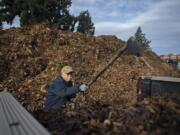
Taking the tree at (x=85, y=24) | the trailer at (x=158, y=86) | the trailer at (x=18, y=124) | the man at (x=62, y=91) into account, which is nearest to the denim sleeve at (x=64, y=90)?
the man at (x=62, y=91)

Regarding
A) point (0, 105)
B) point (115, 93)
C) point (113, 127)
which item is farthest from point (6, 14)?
point (113, 127)

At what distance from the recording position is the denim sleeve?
19.6 ft

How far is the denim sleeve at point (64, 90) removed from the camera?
5965mm

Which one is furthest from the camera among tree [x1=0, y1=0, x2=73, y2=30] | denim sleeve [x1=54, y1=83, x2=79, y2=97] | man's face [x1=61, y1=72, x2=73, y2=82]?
tree [x1=0, y1=0, x2=73, y2=30]

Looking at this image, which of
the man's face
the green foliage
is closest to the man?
the man's face

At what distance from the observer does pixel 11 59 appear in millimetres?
16500

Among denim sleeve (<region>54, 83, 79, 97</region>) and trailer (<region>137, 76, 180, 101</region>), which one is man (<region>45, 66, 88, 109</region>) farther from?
trailer (<region>137, 76, 180, 101</region>)

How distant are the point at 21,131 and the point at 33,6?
29545mm

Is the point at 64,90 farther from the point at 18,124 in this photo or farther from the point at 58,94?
the point at 18,124

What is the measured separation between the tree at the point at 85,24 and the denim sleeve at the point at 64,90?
3617cm

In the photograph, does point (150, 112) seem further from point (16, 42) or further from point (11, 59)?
point (16, 42)

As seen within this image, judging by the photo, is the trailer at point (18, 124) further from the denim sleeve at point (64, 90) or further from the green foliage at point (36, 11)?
the green foliage at point (36, 11)

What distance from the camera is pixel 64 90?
611 centimetres

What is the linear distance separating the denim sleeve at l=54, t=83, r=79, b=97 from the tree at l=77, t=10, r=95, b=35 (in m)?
36.2
